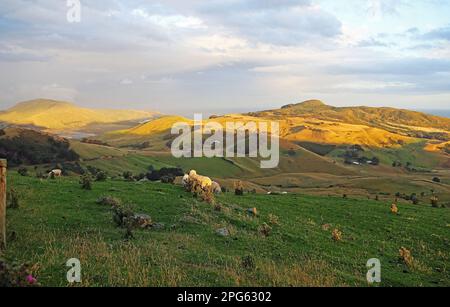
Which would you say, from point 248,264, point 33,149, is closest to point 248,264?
point 248,264

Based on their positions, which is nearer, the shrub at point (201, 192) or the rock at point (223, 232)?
the rock at point (223, 232)

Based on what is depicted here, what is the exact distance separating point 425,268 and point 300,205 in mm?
14489

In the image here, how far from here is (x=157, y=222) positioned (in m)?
19.5

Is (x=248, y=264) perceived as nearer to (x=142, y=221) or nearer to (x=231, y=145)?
(x=142, y=221)

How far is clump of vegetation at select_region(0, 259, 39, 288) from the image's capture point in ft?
27.7

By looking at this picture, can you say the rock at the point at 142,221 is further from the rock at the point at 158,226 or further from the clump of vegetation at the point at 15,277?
the clump of vegetation at the point at 15,277

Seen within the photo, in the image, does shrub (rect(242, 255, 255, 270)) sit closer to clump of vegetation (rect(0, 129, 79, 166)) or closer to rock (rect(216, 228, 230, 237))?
rock (rect(216, 228, 230, 237))

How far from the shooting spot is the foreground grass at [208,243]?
11703 millimetres

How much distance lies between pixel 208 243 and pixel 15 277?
8.73 meters

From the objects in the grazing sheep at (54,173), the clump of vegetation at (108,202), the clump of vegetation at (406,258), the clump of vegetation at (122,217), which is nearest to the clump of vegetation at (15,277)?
the clump of vegetation at (122,217)

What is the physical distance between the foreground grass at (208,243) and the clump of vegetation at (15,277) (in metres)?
1.46

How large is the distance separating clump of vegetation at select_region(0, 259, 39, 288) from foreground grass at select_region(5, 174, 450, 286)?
1462 millimetres

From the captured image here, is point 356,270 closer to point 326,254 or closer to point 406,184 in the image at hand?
point 326,254
